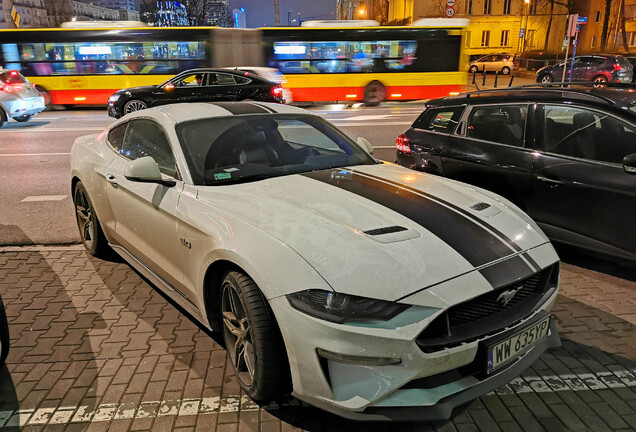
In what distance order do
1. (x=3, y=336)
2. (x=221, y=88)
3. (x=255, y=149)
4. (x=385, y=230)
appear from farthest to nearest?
1. (x=221, y=88)
2. (x=255, y=149)
3. (x=3, y=336)
4. (x=385, y=230)

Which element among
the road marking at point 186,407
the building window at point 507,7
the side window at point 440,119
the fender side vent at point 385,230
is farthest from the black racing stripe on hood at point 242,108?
the building window at point 507,7

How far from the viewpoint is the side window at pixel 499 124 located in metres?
4.92

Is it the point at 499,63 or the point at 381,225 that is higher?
the point at 381,225

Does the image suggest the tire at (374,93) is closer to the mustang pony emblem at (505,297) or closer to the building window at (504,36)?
the mustang pony emblem at (505,297)

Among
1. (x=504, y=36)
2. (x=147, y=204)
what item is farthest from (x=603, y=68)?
(x=504, y=36)

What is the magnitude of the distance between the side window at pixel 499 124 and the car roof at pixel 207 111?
2.02m

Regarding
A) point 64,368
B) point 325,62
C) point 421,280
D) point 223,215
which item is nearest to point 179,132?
point 223,215

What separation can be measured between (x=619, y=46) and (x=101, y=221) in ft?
184

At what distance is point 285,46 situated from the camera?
64.0 feet

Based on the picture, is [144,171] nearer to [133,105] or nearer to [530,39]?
[133,105]

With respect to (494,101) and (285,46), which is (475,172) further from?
(285,46)

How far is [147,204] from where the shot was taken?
362cm

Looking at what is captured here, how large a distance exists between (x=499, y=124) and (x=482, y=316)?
318 centimetres

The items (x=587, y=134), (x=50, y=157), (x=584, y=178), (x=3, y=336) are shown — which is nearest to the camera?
(x=3, y=336)
